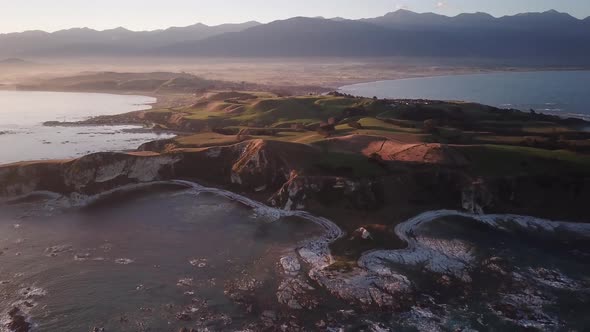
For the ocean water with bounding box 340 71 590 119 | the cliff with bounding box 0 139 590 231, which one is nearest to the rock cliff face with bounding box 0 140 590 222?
the cliff with bounding box 0 139 590 231

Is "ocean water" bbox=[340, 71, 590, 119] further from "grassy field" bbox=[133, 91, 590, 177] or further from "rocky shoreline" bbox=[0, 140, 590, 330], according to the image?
"rocky shoreline" bbox=[0, 140, 590, 330]

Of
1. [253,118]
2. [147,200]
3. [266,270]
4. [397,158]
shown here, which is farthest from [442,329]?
[253,118]

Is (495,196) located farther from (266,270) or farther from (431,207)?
(266,270)

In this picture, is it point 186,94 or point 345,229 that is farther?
point 186,94

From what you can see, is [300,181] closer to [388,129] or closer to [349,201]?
[349,201]

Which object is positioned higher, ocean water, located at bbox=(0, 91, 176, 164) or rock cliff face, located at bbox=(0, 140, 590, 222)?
rock cliff face, located at bbox=(0, 140, 590, 222)

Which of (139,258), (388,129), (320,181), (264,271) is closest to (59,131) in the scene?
(388,129)

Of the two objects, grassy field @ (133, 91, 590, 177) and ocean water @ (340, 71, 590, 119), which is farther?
ocean water @ (340, 71, 590, 119)
